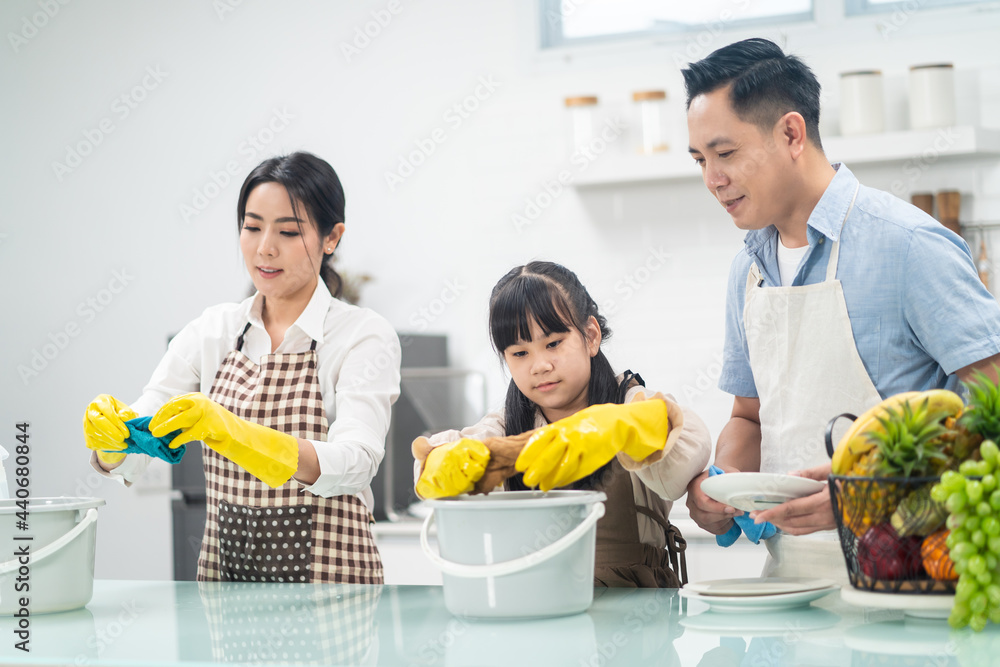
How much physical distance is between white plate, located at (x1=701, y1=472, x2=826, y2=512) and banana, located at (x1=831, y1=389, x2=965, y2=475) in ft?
0.31

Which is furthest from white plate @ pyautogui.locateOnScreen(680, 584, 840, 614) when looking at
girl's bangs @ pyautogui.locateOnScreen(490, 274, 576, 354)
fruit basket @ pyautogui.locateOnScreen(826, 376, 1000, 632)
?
girl's bangs @ pyautogui.locateOnScreen(490, 274, 576, 354)

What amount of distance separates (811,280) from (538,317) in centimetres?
42

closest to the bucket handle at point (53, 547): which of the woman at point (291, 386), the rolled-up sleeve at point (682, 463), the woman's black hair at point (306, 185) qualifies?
the woman at point (291, 386)

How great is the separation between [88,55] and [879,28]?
301 centimetres

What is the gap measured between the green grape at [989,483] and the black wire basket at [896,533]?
5cm

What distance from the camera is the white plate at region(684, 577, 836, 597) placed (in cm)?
113

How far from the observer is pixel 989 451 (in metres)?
0.90

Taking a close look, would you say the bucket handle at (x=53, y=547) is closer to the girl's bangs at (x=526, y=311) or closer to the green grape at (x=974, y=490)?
the girl's bangs at (x=526, y=311)

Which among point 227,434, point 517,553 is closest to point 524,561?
point 517,553

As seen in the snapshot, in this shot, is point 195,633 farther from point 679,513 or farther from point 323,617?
point 679,513

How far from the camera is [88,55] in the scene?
398 cm

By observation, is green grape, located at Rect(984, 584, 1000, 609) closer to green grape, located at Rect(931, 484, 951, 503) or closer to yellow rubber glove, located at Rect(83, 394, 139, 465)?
green grape, located at Rect(931, 484, 951, 503)

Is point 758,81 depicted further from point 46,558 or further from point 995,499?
point 46,558

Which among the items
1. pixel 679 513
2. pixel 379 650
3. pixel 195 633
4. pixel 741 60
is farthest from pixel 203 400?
pixel 679 513
